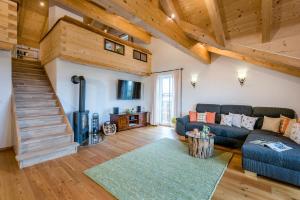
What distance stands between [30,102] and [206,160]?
4.52 metres

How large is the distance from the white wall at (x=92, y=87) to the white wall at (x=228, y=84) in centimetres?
188

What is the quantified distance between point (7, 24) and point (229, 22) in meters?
4.31

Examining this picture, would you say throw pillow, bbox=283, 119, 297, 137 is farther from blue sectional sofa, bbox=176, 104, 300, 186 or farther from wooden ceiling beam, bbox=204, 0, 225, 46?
wooden ceiling beam, bbox=204, 0, 225, 46

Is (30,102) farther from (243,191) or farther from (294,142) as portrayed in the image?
(294,142)

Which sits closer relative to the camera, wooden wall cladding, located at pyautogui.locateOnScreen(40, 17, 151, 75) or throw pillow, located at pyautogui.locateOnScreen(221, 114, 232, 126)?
wooden wall cladding, located at pyautogui.locateOnScreen(40, 17, 151, 75)

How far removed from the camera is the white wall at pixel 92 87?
4.38m

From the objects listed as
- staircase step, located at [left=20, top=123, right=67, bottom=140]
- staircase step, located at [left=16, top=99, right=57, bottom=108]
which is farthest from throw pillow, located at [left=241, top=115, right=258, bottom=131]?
staircase step, located at [left=16, top=99, right=57, bottom=108]

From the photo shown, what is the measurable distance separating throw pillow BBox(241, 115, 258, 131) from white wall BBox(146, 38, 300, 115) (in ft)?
2.11

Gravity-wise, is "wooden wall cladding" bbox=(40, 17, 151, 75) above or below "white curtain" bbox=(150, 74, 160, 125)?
above

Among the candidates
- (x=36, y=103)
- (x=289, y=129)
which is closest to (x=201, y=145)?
(x=289, y=129)

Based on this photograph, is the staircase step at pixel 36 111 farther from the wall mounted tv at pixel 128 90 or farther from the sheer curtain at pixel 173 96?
the sheer curtain at pixel 173 96

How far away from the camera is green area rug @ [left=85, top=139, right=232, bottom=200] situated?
6.52 ft

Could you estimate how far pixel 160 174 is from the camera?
2.45 meters

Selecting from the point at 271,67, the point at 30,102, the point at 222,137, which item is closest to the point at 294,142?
the point at 222,137
